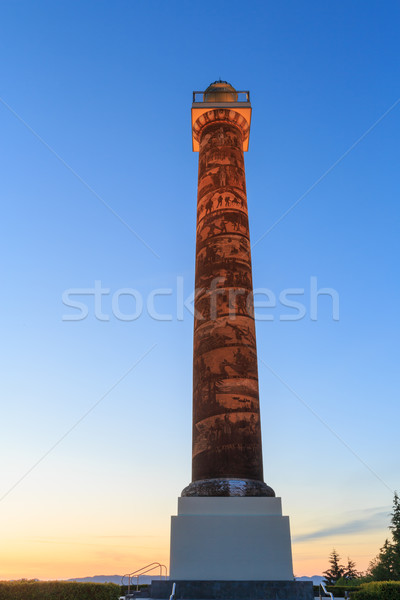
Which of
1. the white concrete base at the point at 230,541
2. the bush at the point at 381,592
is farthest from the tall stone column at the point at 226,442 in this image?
the bush at the point at 381,592

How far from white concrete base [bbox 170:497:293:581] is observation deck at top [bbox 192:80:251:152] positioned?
10371 mm

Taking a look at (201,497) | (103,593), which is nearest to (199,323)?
(201,497)

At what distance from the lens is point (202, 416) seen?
10.5 metres

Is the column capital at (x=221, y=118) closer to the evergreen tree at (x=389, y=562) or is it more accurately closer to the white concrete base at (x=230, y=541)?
the white concrete base at (x=230, y=541)

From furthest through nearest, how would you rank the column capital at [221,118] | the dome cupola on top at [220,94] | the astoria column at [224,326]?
the dome cupola on top at [220,94], the column capital at [221,118], the astoria column at [224,326]

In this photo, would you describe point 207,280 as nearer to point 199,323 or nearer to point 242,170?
point 199,323

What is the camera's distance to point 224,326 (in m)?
11.0

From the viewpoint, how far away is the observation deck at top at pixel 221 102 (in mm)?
14242

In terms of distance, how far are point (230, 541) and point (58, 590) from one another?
3676 millimetres

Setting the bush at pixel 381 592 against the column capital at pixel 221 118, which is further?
the column capital at pixel 221 118

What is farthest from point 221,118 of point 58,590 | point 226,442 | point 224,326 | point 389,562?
point 389,562

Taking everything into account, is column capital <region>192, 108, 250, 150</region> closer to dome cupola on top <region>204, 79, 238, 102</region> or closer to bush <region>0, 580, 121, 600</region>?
dome cupola on top <region>204, 79, 238, 102</region>

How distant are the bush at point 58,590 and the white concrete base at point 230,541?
5.82 ft

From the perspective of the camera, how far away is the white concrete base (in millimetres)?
9031
